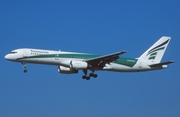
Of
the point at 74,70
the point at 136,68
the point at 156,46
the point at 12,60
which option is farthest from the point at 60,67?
the point at 156,46

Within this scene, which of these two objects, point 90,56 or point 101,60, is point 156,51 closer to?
point 101,60

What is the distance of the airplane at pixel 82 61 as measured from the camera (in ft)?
221

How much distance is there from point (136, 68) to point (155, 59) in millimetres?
5264

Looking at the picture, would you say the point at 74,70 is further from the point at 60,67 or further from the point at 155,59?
the point at 155,59

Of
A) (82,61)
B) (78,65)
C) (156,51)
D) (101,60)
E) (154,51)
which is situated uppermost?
(156,51)

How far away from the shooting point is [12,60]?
68188 millimetres

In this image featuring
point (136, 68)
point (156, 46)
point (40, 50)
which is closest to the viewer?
point (40, 50)

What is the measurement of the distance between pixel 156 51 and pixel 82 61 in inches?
603

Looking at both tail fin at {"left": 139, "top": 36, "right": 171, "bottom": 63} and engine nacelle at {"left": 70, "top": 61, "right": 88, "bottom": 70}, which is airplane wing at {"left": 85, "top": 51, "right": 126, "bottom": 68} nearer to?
engine nacelle at {"left": 70, "top": 61, "right": 88, "bottom": 70}

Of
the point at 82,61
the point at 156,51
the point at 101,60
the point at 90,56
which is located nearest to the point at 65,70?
the point at 82,61

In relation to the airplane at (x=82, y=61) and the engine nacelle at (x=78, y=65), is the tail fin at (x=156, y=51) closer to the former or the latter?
the airplane at (x=82, y=61)

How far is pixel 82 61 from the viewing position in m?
69.2

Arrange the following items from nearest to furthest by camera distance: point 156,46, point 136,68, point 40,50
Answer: point 40,50 < point 136,68 < point 156,46

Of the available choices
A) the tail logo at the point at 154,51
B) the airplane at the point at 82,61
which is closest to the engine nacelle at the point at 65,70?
the airplane at the point at 82,61
